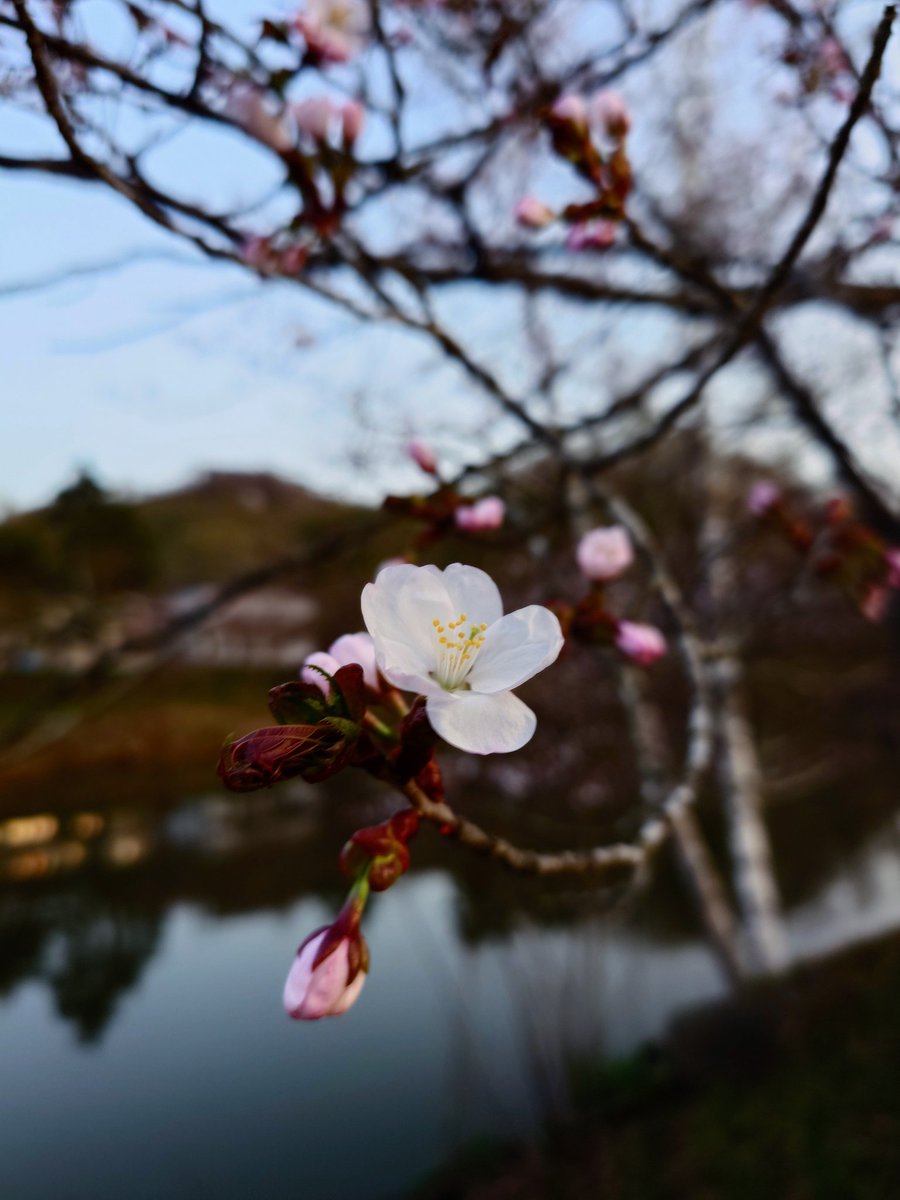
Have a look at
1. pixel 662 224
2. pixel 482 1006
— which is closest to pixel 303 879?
pixel 482 1006

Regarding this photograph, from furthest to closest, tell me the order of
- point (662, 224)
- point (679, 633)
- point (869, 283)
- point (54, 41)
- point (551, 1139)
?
point (551, 1139) < point (662, 224) < point (869, 283) < point (679, 633) < point (54, 41)

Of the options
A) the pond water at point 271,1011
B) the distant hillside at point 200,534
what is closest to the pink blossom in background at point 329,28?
the pond water at point 271,1011

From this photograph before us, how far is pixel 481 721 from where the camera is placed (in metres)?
0.38

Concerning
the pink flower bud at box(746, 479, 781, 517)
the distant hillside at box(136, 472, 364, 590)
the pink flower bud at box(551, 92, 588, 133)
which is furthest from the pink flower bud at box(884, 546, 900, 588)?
the distant hillside at box(136, 472, 364, 590)

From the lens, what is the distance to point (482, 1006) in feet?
13.9

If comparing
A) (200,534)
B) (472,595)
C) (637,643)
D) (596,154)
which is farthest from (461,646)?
(200,534)

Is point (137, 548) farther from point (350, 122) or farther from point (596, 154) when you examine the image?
point (596, 154)

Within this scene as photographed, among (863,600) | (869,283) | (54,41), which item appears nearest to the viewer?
(54,41)

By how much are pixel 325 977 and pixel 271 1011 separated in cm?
416

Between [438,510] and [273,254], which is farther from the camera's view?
[273,254]

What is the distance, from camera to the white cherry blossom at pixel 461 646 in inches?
14.6

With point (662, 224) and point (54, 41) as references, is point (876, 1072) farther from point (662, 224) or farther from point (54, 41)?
point (54, 41)

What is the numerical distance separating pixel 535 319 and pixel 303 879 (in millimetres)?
4210

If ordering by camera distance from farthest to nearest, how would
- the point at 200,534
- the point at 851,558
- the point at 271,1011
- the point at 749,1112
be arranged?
the point at 200,534
the point at 271,1011
the point at 749,1112
the point at 851,558
